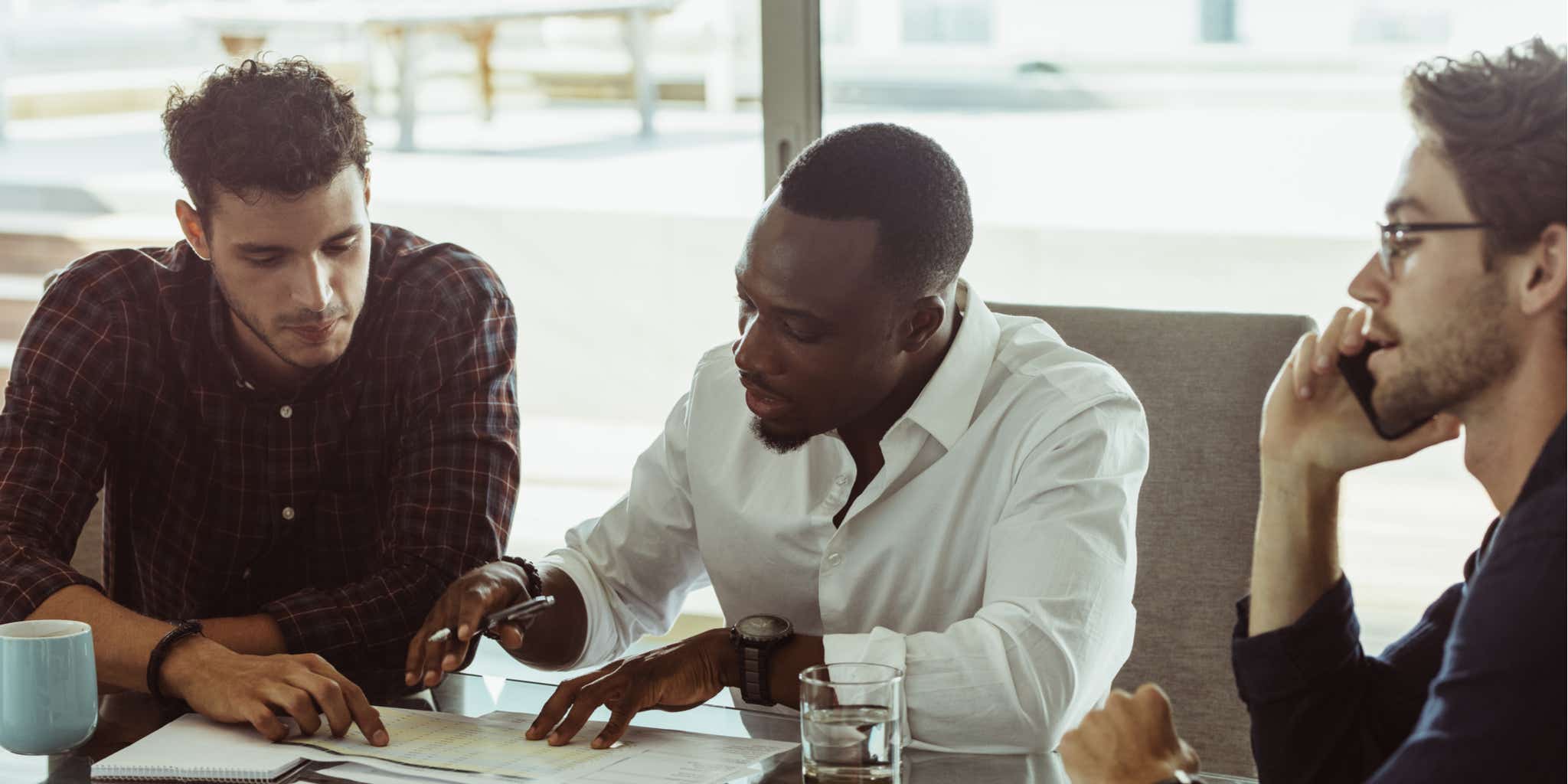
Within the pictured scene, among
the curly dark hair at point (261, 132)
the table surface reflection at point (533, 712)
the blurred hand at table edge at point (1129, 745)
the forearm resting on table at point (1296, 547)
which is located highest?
the curly dark hair at point (261, 132)

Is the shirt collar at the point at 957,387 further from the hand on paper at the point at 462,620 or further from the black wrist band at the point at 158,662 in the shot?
the black wrist band at the point at 158,662

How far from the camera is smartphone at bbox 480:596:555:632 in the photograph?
1.48 meters

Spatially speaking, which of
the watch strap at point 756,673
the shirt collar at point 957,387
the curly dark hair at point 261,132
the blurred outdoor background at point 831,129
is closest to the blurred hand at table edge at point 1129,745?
the watch strap at point 756,673

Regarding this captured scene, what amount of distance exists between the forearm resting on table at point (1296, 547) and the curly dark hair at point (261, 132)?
105 centimetres

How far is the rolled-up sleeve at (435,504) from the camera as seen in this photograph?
5.31 ft

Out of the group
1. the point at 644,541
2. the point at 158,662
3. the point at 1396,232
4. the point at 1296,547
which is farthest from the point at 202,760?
the point at 1396,232

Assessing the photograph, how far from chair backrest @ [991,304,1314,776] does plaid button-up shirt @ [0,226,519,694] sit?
725 millimetres

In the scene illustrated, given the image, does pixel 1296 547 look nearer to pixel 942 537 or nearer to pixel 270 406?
pixel 942 537

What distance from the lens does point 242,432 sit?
1.85 metres

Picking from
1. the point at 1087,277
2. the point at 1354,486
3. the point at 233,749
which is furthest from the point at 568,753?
the point at 1354,486

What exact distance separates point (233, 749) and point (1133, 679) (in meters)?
0.97

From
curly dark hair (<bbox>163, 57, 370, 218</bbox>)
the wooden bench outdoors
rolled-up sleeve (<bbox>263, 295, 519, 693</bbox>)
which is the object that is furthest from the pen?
the wooden bench outdoors

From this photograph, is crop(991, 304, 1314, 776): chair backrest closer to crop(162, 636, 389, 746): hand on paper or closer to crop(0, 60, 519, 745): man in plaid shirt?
crop(0, 60, 519, 745): man in plaid shirt

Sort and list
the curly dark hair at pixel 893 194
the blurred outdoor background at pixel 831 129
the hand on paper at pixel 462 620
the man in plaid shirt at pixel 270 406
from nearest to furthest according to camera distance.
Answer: the hand on paper at pixel 462 620 → the curly dark hair at pixel 893 194 → the man in plaid shirt at pixel 270 406 → the blurred outdoor background at pixel 831 129
